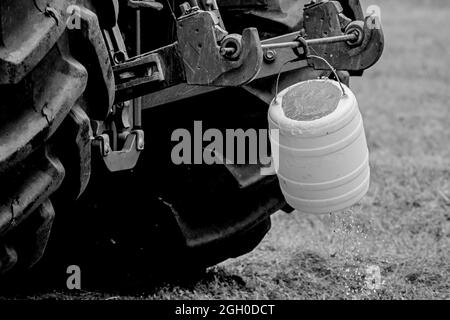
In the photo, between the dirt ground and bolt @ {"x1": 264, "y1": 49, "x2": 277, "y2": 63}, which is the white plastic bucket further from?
the dirt ground

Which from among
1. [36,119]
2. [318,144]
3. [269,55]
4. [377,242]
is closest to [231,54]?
[269,55]

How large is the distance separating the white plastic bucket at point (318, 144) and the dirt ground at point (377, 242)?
0.64 metres

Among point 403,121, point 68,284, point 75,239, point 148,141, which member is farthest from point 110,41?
point 403,121

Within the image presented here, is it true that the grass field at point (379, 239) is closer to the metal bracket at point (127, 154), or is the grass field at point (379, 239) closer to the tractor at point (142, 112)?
the tractor at point (142, 112)

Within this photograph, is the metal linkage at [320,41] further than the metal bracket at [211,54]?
Yes

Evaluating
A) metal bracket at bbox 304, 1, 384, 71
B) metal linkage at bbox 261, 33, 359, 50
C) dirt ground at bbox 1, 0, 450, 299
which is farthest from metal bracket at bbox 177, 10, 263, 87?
dirt ground at bbox 1, 0, 450, 299

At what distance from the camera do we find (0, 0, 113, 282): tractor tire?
2408 millimetres

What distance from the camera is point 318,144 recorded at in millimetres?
3074

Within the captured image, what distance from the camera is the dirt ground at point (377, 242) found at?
13.0 ft

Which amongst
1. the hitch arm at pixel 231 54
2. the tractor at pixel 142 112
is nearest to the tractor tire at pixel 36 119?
the tractor at pixel 142 112

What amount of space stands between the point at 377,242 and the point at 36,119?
8.56 ft

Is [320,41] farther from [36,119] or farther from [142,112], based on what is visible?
[36,119]

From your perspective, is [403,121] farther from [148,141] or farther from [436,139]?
[148,141]

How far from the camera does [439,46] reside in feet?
41.2
